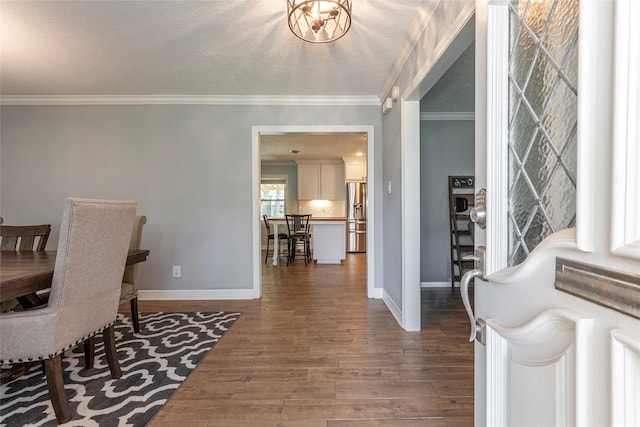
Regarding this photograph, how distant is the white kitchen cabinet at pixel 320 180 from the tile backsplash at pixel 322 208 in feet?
0.70

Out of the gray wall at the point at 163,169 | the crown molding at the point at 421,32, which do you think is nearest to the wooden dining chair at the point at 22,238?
the gray wall at the point at 163,169

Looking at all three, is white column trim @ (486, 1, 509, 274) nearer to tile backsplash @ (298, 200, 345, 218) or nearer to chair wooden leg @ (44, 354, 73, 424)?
chair wooden leg @ (44, 354, 73, 424)

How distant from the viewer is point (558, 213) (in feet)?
2.06

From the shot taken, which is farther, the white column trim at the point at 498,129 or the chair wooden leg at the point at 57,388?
the chair wooden leg at the point at 57,388

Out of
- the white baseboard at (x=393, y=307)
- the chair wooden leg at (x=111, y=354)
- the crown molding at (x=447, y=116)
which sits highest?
the crown molding at (x=447, y=116)

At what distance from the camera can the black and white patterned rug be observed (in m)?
1.50

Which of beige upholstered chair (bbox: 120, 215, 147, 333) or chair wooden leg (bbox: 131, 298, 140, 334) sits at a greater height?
beige upholstered chair (bbox: 120, 215, 147, 333)

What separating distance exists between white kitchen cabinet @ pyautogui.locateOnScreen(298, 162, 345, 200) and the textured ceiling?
4220 mm

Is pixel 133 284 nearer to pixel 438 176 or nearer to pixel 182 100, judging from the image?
pixel 182 100

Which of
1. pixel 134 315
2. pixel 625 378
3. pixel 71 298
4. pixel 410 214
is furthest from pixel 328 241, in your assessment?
pixel 625 378

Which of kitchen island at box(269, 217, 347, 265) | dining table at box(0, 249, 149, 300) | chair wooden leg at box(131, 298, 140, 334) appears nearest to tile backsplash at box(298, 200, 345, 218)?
kitchen island at box(269, 217, 347, 265)

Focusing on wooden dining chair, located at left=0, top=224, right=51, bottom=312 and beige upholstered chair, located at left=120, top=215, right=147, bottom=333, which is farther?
wooden dining chair, located at left=0, top=224, right=51, bottom=312

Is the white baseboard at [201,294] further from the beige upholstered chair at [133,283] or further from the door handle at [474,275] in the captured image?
the door handle at [474,275]

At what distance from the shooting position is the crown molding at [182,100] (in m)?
3.39
